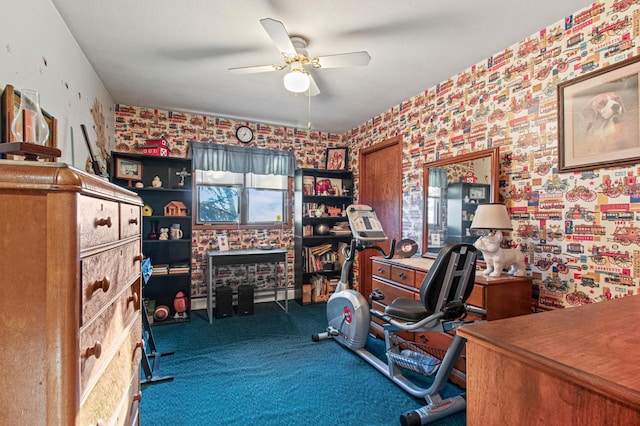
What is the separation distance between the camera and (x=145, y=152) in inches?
143

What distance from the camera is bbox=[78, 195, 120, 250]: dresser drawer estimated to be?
0.73 m

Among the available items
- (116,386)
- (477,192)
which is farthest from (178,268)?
(477,192)

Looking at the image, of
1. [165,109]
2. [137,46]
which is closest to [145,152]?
[165,109]

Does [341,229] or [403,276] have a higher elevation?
[341,229]

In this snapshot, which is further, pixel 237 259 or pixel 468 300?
pixel 237 259

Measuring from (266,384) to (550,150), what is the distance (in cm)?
261

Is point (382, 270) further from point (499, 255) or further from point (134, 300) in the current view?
point (134, 300)

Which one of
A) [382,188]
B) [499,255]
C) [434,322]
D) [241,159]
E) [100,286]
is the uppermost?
[241,159]

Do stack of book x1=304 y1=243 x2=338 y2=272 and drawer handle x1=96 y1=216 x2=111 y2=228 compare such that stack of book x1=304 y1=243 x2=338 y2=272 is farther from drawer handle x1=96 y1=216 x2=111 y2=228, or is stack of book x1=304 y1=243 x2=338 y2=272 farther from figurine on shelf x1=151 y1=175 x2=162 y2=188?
drawer handle x1=96 y1=216 x2=111 y2=228

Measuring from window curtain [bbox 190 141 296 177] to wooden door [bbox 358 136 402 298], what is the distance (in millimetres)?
1092

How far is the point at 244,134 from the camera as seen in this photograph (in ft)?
13.9

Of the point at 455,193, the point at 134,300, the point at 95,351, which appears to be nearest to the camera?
the point at 95,351

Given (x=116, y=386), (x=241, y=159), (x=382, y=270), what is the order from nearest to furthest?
1. (x=116, y=386)
2. (x=382, y=270)
3. (x=241, y=159)

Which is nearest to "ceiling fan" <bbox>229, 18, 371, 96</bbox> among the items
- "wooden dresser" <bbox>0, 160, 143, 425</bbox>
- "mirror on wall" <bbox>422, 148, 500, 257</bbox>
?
"mirror on wall" <bbox>422, 148, 500, 257</bbox>
